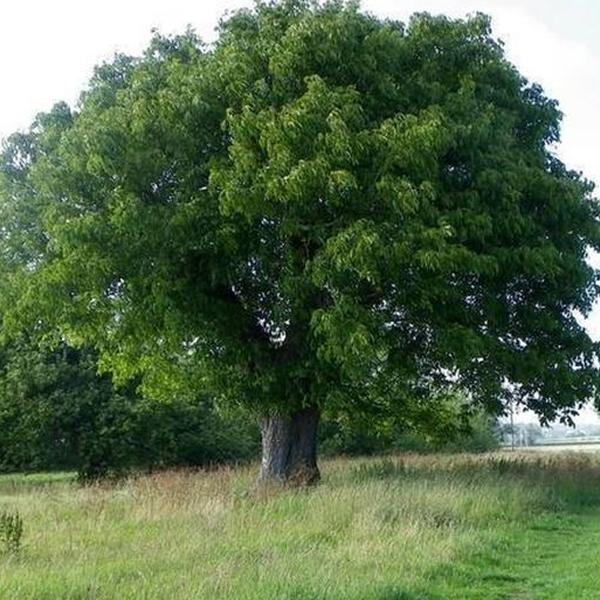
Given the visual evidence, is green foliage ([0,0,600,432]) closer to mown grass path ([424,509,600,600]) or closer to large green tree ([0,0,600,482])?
large green tree ([0,0,600,482])

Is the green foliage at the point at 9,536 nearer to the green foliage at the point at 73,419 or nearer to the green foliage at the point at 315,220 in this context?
the green foliage at the point at 315,220

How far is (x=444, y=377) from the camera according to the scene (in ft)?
67.0

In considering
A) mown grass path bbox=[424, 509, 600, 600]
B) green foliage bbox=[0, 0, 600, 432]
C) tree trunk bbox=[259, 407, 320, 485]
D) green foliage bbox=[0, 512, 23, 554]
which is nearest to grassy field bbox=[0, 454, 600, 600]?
mown grass path bbox=[424, 509, 600, 600]

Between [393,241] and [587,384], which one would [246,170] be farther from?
[587,384]

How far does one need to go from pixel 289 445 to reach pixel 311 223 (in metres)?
5.51

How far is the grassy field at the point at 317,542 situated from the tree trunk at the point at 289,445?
159 centimetres

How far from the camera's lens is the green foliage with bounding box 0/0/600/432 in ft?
50.8

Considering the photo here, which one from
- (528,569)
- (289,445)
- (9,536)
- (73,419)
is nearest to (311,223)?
(289,445)

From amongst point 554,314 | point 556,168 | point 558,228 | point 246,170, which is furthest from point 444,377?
point 246,170

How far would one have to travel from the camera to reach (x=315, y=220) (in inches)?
661

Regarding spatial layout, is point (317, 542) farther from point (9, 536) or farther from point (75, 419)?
Result: point (75, 419)

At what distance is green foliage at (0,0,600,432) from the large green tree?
0.05 m

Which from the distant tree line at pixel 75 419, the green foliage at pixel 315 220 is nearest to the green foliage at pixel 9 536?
the green foliage at pixel 315 220

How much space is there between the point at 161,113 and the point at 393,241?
5.07 m
